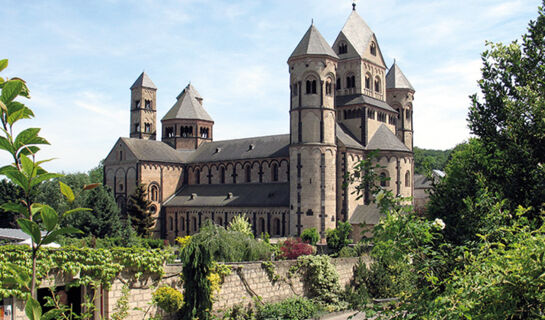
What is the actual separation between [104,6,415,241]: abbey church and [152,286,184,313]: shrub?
29953 millimetres

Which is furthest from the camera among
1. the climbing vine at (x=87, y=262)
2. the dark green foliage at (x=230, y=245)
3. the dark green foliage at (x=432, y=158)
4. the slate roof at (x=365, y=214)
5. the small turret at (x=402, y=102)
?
the dark green foliage at (x=432, y=158)

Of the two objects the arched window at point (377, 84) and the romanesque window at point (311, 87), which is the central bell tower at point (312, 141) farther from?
the arched window at point (377, 84)

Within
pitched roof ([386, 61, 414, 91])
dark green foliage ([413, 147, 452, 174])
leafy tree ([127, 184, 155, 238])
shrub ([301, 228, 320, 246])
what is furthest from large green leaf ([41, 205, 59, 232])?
dark green foliage ([413, 147, 452, 174])

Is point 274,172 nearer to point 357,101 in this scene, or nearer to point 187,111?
point 357,101

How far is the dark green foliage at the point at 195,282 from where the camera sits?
61.0ft

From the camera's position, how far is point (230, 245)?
2409cm

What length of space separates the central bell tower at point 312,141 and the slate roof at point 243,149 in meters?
6.53

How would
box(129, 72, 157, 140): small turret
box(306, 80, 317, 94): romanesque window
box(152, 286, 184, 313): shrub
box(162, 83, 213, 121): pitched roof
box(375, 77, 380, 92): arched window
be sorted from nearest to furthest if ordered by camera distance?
box(152, 286, 184, 313): shrub → box(306, 80, 317, 94): romanesque window → box(375, 77, 380, 92): arched window → box(162, 83, 213, 121): pitched roof → box(129, 72, 157, 140): small turret

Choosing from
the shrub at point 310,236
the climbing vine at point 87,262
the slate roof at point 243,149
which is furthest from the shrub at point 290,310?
the slate roof at point 243,149

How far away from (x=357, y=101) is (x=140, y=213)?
27.4 metres

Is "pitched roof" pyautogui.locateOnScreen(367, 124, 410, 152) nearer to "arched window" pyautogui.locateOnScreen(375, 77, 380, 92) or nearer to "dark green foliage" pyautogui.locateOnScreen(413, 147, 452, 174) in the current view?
"arched window" pyautogui.locateOnScreen(375, 77, 380, 92)

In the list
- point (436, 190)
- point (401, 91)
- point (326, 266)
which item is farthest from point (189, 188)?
point (436, 190)

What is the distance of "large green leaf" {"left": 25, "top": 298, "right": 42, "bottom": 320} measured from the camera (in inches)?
126

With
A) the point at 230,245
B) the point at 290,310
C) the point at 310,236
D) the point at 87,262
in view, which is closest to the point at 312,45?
the point at 310,236
